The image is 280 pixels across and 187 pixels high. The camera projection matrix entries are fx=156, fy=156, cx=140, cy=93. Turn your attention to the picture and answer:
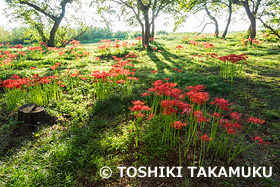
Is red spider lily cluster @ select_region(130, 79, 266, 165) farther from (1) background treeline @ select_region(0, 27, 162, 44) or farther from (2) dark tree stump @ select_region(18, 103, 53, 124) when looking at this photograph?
(1) background treeline @ select_region(0, 27, 162, 44)

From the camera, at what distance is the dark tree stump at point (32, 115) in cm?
425

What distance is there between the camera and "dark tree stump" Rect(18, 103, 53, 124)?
425 cm

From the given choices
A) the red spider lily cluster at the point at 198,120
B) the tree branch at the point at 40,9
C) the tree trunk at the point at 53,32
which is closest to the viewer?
the red spider lily cluster at the point at 198,120

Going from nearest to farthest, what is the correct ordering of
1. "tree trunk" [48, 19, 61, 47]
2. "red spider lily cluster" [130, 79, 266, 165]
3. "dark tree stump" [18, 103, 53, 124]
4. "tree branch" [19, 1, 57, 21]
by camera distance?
"red spider lily cluster" [130, 79, 266, 165] → "dark tree stump" [18, 103, 53, 124] → "tree branch" [19, 1, 57, 21] → "tree trunk" [48, 19, 61, 47]

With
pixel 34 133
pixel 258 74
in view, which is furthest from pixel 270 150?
pixel 34 133

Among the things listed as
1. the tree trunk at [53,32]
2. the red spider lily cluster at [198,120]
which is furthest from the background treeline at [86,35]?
the red spider lily cluster at [198,120]

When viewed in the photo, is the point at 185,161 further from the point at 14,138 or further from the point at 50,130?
the point at 14,138

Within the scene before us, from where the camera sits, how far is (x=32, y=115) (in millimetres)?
4285

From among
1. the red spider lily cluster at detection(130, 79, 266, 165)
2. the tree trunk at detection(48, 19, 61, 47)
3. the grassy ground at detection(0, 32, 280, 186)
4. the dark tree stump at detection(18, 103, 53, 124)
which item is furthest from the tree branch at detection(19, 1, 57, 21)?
the red spider lily cluster at detection(130, 79, 266, 165)

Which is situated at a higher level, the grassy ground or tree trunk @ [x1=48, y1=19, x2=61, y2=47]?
tree trunk @ [x1=48, y1=19, x2=61, y2=47]

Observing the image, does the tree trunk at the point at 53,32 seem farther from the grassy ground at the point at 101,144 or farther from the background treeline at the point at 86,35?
the grassy ground at the point at 101,144

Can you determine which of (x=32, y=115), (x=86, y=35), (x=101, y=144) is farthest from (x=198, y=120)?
(x=86, y=35)

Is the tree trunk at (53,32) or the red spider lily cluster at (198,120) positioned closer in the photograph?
the red spider lily cluster at (198,120)

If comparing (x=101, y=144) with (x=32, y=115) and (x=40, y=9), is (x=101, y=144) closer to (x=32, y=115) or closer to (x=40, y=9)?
(x=32, y=115)
